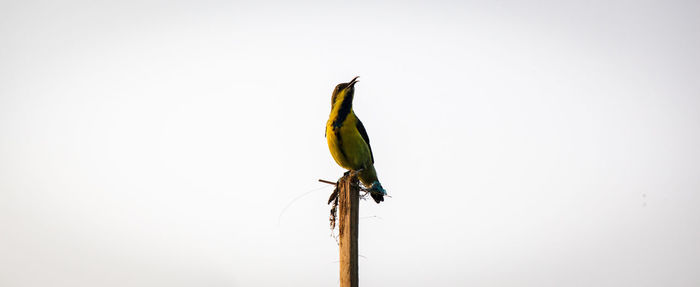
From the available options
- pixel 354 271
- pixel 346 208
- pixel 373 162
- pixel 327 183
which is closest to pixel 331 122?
pixel 373 162

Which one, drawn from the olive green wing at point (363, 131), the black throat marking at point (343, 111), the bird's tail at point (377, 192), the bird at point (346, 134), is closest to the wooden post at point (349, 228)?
the bird's tail at point (377, 192)

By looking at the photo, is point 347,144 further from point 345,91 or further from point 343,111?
point 345,91

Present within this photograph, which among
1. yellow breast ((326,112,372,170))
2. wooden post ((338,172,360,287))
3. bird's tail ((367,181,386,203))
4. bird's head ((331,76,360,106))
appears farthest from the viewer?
bird's head ((331,76,360,106))

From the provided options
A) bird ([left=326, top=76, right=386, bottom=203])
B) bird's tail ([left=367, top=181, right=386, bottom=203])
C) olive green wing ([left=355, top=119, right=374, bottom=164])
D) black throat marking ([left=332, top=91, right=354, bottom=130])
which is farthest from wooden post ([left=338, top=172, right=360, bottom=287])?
olive green wing ([left=355, top=119, right=374, bottom=164])

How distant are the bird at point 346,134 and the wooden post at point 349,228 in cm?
219

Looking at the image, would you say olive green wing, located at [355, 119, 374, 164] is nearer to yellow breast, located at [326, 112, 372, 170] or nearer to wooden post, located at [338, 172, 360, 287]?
yellow breast, located at [326, 112, 372, 170]

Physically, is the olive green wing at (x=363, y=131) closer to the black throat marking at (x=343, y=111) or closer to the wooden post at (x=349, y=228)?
the black throat marking at (x=343, y=111)

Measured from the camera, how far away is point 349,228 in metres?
5.03

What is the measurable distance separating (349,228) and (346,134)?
9.42 ft

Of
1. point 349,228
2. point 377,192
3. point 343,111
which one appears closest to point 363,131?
point 343,111

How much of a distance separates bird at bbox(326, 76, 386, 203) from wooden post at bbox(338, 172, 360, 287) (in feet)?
7.20

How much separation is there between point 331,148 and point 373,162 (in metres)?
0.96

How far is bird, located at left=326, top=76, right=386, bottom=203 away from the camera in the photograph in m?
7.75

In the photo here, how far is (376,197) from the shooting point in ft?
24.2
